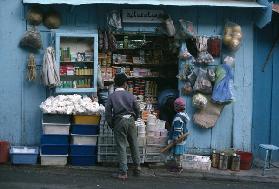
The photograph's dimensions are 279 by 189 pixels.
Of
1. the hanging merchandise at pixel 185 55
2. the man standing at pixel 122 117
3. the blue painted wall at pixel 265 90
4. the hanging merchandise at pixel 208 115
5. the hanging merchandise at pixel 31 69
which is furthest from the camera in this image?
the blue painted wall at pixel 265 90

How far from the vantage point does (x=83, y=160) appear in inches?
447

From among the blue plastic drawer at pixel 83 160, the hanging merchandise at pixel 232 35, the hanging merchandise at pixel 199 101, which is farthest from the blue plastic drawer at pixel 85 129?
the hanging merchandise at pixel 232 35

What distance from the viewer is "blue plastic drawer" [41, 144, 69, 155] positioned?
11164 millimetres

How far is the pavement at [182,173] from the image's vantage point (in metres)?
11.0

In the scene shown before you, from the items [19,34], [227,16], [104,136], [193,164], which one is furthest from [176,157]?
[19,34]

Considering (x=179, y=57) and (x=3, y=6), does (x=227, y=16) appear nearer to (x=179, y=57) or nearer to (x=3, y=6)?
(x=179, y=57)

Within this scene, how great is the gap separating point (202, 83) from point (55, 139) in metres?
3.42

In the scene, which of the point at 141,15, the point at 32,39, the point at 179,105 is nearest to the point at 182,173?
the point at 179,105

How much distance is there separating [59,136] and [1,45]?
2.28 metres

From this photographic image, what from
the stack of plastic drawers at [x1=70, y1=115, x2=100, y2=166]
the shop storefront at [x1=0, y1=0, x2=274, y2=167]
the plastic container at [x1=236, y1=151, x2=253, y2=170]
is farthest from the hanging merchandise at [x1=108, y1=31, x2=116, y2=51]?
the plastic container at [x1=236, y1=151, x2=253, y2=170]

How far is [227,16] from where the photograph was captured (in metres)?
12.3

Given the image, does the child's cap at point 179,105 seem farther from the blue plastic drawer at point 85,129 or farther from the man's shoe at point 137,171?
the blue plastic drawer at point 85,129

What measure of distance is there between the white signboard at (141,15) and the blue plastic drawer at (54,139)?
2852 mm

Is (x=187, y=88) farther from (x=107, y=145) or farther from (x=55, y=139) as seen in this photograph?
(x=55, y=139)
